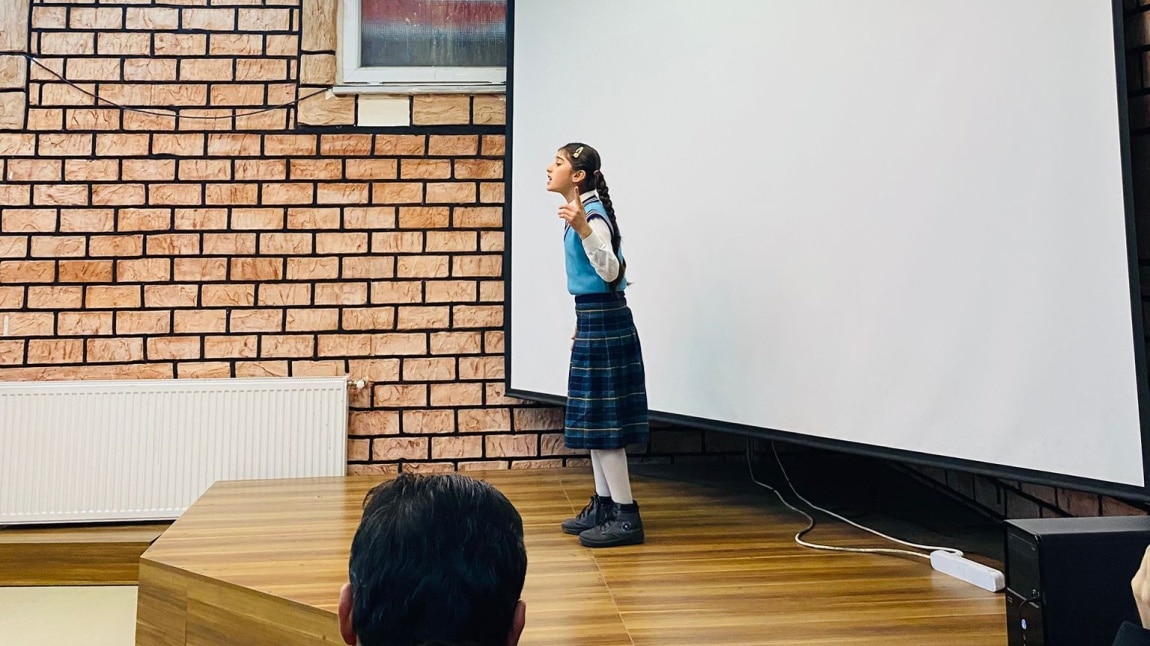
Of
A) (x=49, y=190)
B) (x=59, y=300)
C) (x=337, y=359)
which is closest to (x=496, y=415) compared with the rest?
(x=337, y=359)

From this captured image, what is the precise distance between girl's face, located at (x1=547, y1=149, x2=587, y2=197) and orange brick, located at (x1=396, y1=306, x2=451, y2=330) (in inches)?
50.0

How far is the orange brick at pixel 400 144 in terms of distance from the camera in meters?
3.28

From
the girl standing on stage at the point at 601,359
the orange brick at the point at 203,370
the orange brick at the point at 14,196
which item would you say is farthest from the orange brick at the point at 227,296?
the girl standing on stage at the point at 601,359

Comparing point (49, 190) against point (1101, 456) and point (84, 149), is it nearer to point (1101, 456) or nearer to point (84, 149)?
point (84, 149)

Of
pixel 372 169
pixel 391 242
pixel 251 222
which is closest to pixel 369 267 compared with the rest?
pixel 391 242

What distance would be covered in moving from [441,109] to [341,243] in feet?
2.29

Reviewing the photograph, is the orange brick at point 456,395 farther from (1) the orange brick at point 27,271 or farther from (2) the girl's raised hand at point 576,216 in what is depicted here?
(1) the orange brick at point 27,271

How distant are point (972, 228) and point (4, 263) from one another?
347 cm

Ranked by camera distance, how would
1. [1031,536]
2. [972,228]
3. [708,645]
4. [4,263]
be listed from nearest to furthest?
[1031,536]
[708,645]
[972,228]
[4,263]

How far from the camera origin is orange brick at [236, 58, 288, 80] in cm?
327

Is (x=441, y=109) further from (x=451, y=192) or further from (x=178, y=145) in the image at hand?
(x=178, y=145)

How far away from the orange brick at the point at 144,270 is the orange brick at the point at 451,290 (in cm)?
106

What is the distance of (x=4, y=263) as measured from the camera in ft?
10.3

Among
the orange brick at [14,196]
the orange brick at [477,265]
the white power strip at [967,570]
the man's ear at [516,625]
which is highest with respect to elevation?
the orange brick at [14,196]
